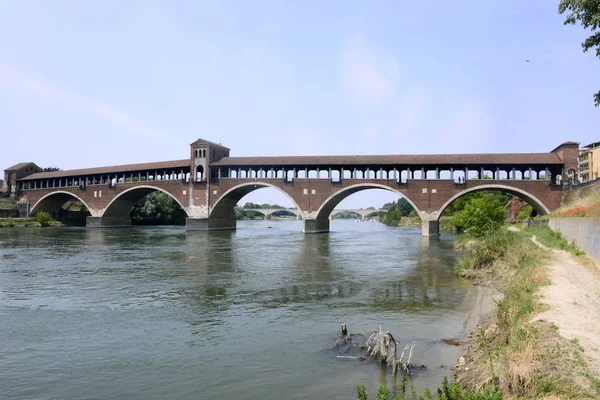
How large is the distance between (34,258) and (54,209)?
195ft

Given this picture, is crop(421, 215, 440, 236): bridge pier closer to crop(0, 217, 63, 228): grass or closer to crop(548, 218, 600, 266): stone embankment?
crop(548, 218, 600, 266): stone embankment

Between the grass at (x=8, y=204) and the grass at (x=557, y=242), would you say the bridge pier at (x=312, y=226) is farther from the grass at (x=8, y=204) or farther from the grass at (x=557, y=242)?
the grass at (x=8, y=204)

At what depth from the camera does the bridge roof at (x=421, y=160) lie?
4266 cm

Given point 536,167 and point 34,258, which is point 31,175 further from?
point 536,167

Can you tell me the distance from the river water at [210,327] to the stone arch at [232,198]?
3235 centimetres

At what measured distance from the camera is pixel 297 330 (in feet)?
31.8

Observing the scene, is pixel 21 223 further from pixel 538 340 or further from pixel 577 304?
pixel 538 340

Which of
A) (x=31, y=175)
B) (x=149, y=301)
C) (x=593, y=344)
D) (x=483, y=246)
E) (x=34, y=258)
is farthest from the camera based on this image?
(x=31, y=175)

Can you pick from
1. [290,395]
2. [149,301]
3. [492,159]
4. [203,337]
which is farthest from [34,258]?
[492,159]

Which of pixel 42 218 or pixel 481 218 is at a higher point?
pixel 42 218

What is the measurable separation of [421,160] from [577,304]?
3815 cm

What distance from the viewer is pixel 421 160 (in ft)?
149

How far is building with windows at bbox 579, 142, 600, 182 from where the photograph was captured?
74.6 metres

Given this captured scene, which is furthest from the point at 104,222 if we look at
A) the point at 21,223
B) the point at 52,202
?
the point at 52,202
